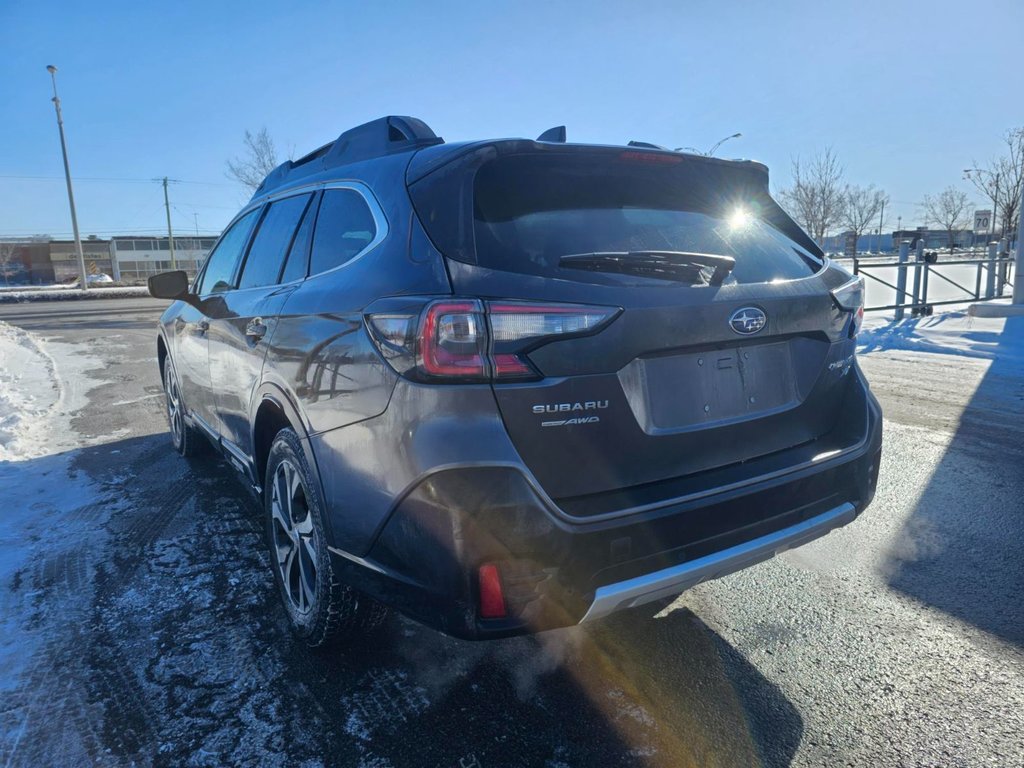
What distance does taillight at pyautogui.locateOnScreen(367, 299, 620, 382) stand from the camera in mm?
1896

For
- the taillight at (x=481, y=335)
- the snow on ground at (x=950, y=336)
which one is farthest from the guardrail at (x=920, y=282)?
the taillight at (x=481, y=335)

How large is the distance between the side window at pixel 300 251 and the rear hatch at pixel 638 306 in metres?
0.89

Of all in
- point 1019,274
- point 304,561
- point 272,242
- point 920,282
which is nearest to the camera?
point 304,561

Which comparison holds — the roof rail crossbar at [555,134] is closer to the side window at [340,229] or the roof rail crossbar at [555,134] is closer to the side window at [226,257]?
the side window at [340,229]

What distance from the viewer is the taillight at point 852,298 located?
2637 mm

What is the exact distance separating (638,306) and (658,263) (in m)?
0.21

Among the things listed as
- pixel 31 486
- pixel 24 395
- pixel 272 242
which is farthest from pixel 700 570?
pixel 24 395

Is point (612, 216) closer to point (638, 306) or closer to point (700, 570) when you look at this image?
point (638, 306)

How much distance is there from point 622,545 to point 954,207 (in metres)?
48.7

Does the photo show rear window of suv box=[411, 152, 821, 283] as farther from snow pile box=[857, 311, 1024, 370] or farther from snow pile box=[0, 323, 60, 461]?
Result: snow pile box=[857, 311, 1024, 370]

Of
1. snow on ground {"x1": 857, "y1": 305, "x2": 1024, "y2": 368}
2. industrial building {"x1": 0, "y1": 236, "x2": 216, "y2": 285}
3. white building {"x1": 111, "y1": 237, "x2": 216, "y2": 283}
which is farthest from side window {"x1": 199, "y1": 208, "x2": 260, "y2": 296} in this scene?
white building {"x1": 111, "y1": 237, "x2": 216, "y2": 283}

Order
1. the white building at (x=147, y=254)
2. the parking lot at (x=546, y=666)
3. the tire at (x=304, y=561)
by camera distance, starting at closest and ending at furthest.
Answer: the parking lot at (x=546, y=666)
the tire at (x=304, y=561)
the white building at (x=147, y=254)

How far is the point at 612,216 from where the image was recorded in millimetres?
2379

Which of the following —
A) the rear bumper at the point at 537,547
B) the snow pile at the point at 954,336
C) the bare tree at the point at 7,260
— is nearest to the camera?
the rear bumper at the point at 537,547
